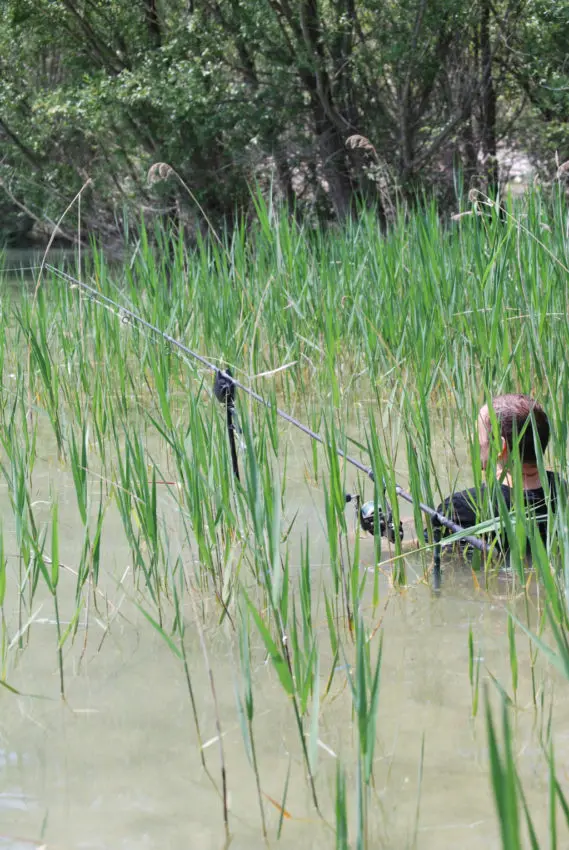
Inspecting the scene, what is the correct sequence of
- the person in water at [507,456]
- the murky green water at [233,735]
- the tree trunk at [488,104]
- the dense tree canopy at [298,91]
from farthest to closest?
the tree trunk at [488,104], the dense tree canopy at [298,91], the person in water at [507,456], the murky green water at [233,735]

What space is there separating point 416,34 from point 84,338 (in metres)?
8.16

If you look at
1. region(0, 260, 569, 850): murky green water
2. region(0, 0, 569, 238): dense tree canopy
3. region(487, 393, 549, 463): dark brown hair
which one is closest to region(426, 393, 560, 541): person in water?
region(487, 393, 549, 463): dark brown hair

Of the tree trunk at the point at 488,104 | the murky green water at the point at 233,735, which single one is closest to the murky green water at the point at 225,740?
the murky green water at the point at 233,735

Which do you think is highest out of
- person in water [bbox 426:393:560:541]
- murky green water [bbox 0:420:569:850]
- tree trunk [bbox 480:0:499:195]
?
tree trunk [bbox 480:0:499:195]

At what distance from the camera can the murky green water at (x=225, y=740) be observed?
1.66 metres

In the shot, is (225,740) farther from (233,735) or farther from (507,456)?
(507,456)

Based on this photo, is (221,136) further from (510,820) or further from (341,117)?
(510,820)

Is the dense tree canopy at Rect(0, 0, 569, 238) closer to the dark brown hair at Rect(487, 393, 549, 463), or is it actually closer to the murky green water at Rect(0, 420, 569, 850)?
the dark brown hair at Rect(487, 393, 549, 463)

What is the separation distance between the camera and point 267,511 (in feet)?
6.93

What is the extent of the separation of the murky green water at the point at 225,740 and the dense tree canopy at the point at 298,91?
919 centimetres

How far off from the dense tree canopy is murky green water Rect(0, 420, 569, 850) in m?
9.19

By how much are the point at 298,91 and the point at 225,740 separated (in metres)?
11.0

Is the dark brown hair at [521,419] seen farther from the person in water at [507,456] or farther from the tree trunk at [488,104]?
the tree trunk at [488,104]

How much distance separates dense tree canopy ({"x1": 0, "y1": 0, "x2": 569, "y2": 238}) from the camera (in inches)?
436
